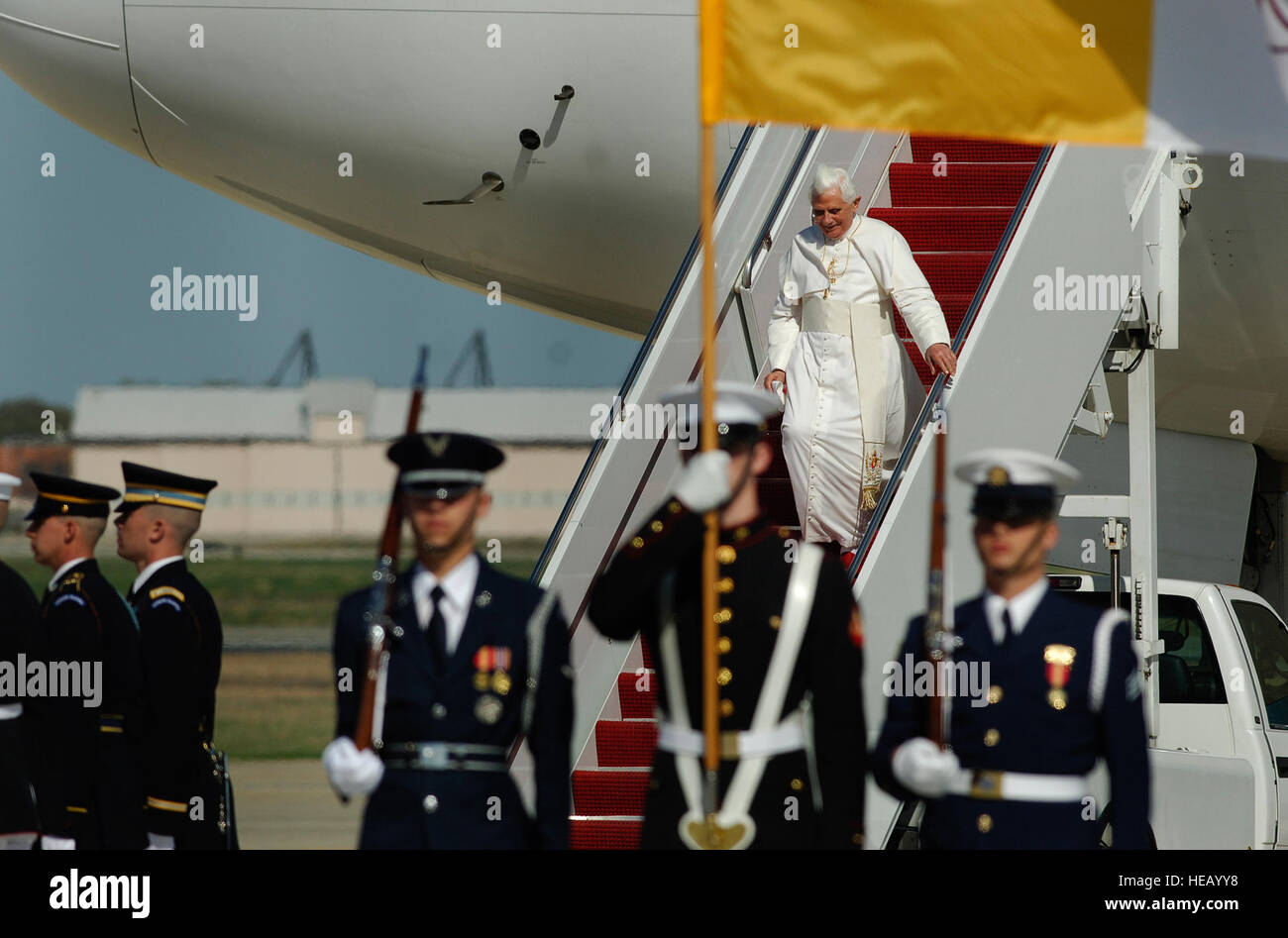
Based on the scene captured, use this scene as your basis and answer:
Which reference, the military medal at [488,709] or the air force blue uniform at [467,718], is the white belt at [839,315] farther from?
the military medal at [488,709]

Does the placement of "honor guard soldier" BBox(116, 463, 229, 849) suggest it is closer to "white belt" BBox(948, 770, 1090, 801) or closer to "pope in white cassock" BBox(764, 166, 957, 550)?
"pope in white cassock" BBox(764, 166, 957, 550)

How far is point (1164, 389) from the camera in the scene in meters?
→ 8.32

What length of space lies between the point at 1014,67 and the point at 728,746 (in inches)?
78.9

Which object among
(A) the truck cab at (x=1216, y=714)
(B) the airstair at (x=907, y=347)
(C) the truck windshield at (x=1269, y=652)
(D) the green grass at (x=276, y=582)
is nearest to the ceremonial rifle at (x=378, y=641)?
(B) the airstair at (x=907, y=347)

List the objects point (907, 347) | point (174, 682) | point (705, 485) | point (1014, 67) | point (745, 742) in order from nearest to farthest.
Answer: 1. point (705, 485)
2. point (745, 742)
3. point (1014, 67)
4. point (174, 682)
5. point (907, 347)

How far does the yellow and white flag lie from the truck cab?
2010 mm

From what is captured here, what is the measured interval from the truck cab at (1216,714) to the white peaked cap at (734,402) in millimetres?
2551

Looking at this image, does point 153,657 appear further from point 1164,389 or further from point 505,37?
point 1164,389

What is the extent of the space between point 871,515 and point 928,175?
6.19 ft

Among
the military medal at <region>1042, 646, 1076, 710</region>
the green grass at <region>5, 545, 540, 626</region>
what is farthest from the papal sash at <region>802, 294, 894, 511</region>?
the green grass at <region>5, 545, 540, 626</region>

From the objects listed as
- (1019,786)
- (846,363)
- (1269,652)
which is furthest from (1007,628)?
(1269,652)

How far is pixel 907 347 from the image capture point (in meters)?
6.63

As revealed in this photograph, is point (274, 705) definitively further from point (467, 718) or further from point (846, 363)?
point (467, 718)
